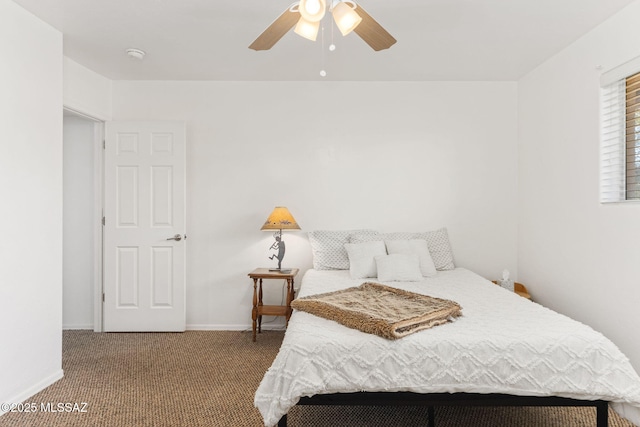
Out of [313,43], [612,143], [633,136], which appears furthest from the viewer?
[313,43]

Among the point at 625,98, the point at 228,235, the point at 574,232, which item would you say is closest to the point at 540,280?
the point at 574,232

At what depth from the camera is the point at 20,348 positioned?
8.50ft

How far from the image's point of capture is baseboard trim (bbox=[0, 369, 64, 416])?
252 cm

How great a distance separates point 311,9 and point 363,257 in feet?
7.21

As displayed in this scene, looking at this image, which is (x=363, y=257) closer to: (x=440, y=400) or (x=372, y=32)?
(x=440, y=400)

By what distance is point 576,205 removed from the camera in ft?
10.4

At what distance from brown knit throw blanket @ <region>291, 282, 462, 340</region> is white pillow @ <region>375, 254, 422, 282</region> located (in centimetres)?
55

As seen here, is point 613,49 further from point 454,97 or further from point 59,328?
point 59,328

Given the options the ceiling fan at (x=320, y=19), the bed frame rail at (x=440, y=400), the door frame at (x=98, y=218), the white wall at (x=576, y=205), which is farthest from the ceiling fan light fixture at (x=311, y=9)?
the door frame at (x=98, y=218)

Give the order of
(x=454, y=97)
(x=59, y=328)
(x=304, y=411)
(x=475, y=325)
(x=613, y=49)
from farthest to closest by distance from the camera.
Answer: (x=454, y=97), (x=59, y=328), (x=613, y=49), (x=304, y=411), (x=475, y=325)

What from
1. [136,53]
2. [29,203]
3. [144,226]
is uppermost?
[136,53]

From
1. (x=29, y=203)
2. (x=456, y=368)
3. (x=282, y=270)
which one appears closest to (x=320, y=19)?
(x=456, y=368)

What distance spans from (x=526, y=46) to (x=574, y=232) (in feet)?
4.92

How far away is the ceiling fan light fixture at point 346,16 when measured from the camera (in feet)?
6.16
